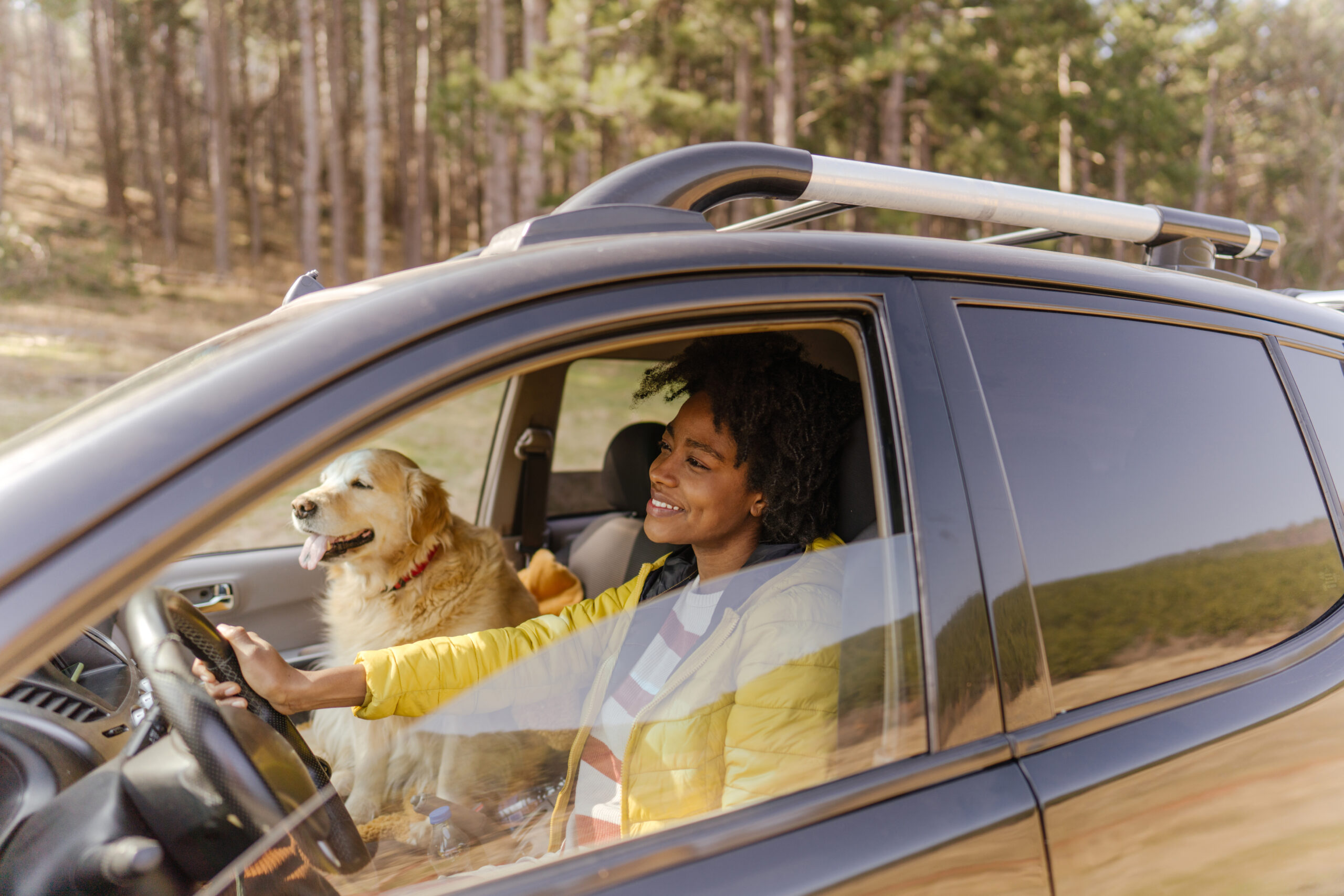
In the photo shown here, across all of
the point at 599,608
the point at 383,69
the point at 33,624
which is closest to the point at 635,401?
the point at 599,608

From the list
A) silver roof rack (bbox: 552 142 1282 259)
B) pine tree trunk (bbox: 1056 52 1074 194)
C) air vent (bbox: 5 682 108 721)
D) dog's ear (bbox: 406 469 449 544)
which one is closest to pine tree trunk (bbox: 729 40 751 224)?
pine tree trunk (bbox: 1056 52 1074 194)

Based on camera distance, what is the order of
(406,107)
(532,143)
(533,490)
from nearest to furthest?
(533,490), (532,143), (406,107)

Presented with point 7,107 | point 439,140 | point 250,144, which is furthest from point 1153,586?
point 7,107

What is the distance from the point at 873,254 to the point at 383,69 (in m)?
34.2

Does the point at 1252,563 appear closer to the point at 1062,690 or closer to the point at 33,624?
the point at 1062,690

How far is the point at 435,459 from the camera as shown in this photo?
2.82m

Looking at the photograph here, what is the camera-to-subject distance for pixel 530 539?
4148 millimetres

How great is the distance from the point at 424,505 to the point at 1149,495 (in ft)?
7.03

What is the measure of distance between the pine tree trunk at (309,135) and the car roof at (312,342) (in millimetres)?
18359

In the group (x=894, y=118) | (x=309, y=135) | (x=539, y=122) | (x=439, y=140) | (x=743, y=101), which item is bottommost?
(x=439, y=140)

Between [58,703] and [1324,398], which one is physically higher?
[1324,398]

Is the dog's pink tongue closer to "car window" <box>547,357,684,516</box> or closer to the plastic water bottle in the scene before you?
"car window" <box>547,357,684,516</box>

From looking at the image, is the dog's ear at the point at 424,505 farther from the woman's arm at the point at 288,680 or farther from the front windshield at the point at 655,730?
the front windshield at the point at 655,730

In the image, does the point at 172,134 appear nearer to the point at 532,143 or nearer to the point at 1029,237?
the point at 532,143
